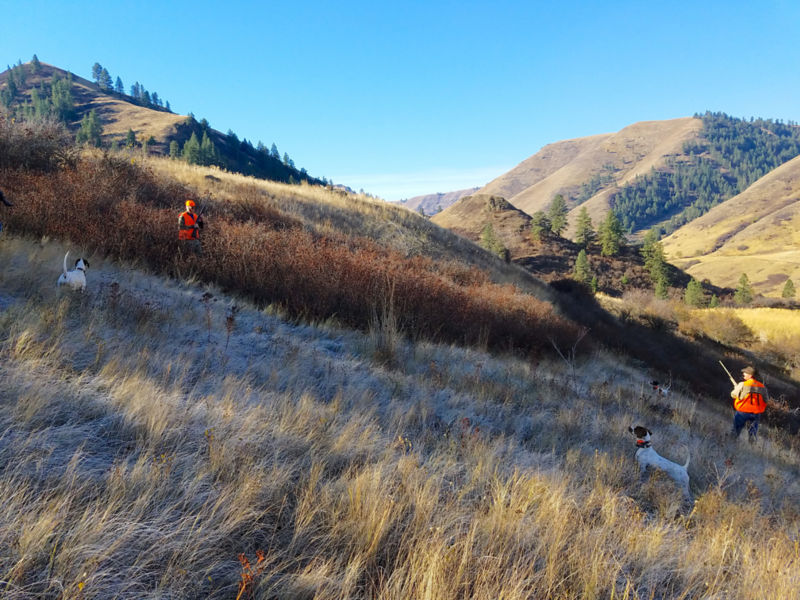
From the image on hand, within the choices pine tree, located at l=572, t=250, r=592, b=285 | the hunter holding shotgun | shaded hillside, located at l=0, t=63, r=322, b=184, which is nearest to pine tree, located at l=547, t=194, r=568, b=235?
pine tree, located at l=572, t=250, r=592, b=285

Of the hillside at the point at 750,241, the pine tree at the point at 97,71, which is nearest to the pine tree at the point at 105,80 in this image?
the pine tree at the point at 97,71

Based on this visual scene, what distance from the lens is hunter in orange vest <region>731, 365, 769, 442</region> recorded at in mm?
7191

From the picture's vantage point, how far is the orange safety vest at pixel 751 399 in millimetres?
7156

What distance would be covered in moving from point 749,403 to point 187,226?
10837 millimetres

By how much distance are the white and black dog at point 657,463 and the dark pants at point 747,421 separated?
4.83 m

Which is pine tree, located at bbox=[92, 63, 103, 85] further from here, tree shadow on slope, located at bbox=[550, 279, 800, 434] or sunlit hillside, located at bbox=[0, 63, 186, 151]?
tree shadow on slope, located at bbox=[550, 279, 800, 434]

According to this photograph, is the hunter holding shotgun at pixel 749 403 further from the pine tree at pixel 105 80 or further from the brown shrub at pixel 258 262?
the pine tree at pixel 105 80

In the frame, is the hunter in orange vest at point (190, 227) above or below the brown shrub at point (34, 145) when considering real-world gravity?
below

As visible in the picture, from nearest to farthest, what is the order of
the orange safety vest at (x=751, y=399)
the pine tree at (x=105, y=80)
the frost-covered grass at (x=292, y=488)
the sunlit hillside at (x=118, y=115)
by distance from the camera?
1. the frost-covered grass at (x=292, y=488)
2. the orange safety vest at (x=751, y=399)
3. the sunlit hillside at (x=118, y=115)
4. the pine tree at (x=105, y=80)

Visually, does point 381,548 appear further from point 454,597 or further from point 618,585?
point 618,585

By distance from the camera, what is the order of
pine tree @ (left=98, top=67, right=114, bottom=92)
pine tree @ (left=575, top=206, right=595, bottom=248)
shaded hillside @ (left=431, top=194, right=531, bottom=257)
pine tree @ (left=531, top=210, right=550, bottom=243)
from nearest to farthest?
pine tree @ (left=531, top=210, right=550, bottom=243) → shaded hillside @ (left=431, top=194, right=531, bottom=257) → pine tree @ (left=575, top=206, right=595, bottom=248) → pine tree @ (left=98, top=67, right=114, bottom=92)

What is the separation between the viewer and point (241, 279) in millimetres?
6980

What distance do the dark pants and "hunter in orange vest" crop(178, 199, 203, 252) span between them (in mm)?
10575

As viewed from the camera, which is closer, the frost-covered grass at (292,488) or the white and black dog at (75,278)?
the frost-covered grass at (292,488)
